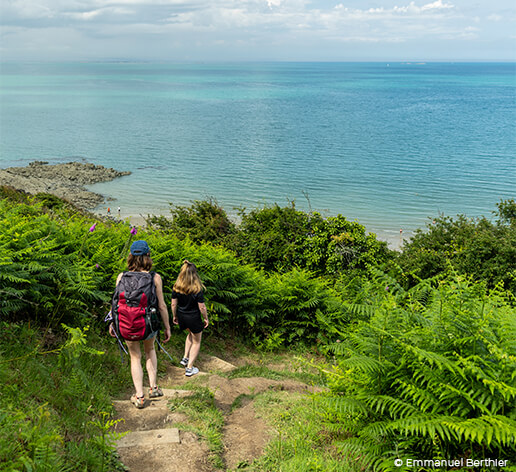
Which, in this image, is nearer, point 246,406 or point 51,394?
point 51,394

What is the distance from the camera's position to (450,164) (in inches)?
2035

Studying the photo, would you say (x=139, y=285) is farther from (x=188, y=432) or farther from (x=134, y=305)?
(x=188, y=432)

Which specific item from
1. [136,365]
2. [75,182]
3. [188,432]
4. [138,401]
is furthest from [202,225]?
[75,182]

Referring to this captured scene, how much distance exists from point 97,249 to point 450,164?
5076 cm

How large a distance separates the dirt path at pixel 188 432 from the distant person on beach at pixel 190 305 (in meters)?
0.40

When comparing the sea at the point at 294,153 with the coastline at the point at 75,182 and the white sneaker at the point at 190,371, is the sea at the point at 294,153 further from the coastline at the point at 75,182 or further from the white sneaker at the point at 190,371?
the white sneaker at the point at 190,371

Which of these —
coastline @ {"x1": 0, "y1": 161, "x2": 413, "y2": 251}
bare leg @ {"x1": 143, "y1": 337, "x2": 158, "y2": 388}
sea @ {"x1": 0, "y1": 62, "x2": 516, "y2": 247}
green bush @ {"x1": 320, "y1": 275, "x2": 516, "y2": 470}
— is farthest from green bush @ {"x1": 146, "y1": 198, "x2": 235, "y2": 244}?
coastline @ {"x1": 0, "y1": 161, "x2": 413, "y2": 251}

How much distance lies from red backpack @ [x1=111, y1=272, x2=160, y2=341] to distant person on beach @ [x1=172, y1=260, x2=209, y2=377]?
3.89 ft

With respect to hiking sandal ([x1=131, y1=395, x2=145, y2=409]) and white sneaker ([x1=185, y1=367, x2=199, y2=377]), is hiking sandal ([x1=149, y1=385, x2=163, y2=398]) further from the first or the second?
white sneaker ([x1=185, y1=367, x2=199, y2=377])

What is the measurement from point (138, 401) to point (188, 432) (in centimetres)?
92

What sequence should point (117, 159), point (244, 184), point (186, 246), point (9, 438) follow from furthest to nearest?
point (117, 159)
point (244, 184)
point (186, 246)
point (9, 438)

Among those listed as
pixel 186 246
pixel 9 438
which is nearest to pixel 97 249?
pixel 186 246

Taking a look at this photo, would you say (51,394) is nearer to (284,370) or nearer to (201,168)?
(284,370)

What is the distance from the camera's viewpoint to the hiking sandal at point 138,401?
5354 millimetres
